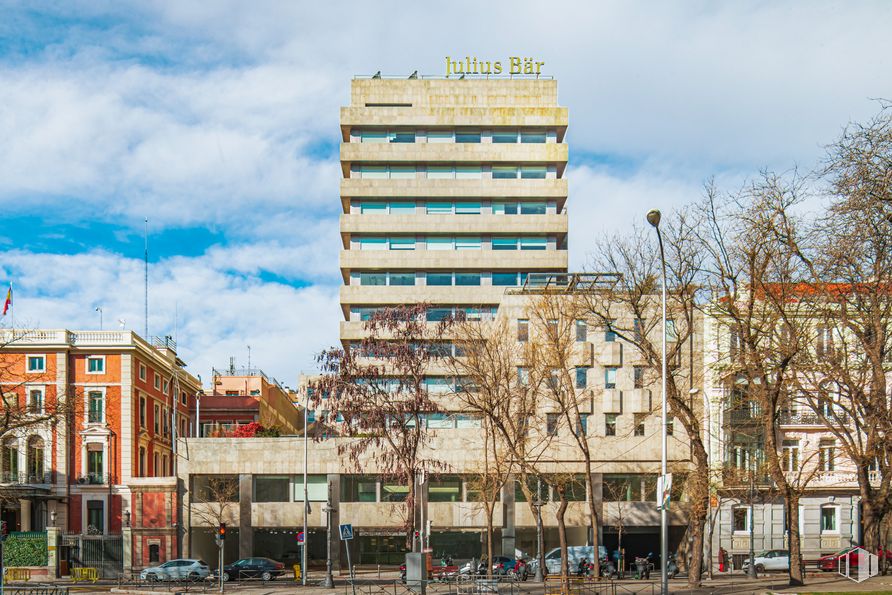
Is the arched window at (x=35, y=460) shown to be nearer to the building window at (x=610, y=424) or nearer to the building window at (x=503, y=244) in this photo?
the building window at (x=610, y=424)

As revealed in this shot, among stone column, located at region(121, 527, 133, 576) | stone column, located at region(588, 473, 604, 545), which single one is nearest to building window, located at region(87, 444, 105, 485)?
stone column, located at region(121, 527, 133, 576)

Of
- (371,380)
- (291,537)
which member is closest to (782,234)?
(371,380)

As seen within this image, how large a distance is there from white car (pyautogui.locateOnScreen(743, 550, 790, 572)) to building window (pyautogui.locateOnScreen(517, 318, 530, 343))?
1823 cm

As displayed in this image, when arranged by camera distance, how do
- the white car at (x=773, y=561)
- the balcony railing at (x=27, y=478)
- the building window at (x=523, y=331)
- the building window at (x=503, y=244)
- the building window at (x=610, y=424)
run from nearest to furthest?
the white car at (x=773, y=561), the building window at (x=523, y=331), the building window at (x=610, y=424), the balcony railing at (x=27, y=478), the building window at (x=503, y=244)

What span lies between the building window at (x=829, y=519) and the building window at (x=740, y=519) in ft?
15.1

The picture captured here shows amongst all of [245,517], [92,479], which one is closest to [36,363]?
[92,479]

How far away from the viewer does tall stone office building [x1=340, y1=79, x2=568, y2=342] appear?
91812 mm

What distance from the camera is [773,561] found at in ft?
186

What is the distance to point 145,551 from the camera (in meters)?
66.4

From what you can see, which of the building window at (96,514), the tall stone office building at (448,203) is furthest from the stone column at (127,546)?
the tall stone office building at (448,203)

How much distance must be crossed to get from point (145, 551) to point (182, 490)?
465cm

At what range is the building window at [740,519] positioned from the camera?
64.8 metres

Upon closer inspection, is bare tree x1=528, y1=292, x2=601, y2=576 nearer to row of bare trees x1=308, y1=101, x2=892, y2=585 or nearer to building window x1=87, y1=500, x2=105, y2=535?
row of bare trees x1=308, y1=101, x2=892, y2=585

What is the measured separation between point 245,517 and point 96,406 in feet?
49.9
